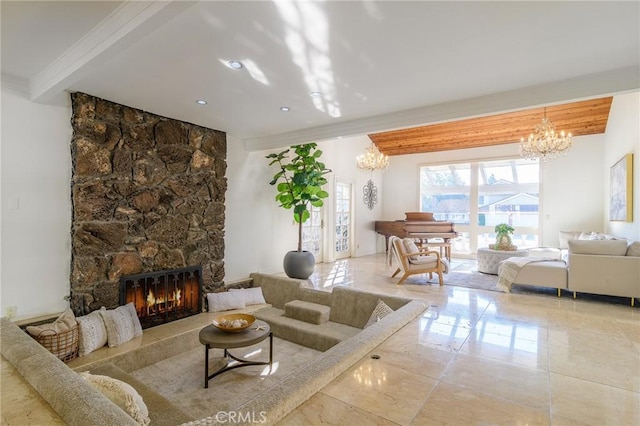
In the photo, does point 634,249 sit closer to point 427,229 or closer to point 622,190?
point 622,190

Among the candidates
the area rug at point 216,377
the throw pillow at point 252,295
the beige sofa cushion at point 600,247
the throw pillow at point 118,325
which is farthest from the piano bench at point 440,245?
the throw pillow at point 118,325

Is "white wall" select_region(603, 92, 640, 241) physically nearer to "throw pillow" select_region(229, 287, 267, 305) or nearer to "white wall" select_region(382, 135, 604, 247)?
"white wall" select_region(382, 135, 604, 247)

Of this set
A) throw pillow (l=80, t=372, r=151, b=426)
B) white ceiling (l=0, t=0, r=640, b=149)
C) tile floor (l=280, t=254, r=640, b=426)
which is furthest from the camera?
white ceiling (l=0, t=0, r=640, b=149)

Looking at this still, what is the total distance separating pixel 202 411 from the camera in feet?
8.02

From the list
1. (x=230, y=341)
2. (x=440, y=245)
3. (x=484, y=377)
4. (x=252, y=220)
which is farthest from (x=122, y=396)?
(x=440, y=245)

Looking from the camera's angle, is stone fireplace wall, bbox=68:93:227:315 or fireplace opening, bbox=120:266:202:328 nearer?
stone fireplace wall, bbox=68:93:227:315

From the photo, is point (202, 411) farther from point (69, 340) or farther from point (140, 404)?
point (69, 340)

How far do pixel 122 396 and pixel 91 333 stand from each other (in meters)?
1.79

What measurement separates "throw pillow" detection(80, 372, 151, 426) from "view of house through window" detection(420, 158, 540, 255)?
8.87 metres

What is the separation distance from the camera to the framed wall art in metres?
4.83

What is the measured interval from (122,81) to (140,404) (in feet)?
8.72

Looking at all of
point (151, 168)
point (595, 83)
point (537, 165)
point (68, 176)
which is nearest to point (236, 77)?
point (151, 168)

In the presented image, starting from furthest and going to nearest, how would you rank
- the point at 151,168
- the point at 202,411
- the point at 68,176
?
the point at 151,168 < the point at 68,176 < the point at 202,411

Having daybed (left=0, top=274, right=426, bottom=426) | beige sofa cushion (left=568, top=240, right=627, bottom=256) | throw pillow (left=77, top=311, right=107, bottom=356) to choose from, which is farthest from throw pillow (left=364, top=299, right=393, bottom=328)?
beige sofa cushion (left=568, top=240, right=627, bottom=256)
